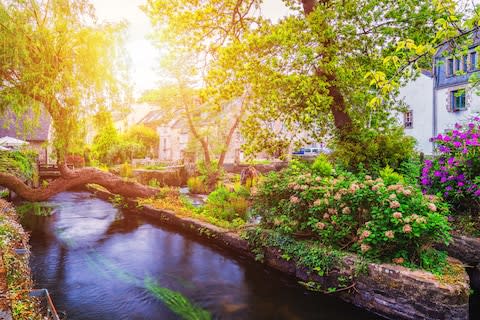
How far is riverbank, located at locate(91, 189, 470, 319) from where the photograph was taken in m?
4.84

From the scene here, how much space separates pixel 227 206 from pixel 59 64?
6325mm

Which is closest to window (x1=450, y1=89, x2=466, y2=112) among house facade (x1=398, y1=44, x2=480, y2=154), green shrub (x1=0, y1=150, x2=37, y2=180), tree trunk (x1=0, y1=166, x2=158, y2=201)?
house facade (x1=398, y1=44, x2=480, y2=154)

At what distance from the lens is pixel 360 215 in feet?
20.8

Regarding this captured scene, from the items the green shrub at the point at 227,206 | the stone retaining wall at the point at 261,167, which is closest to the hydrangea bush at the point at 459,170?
the green shrub at the point at 227,206

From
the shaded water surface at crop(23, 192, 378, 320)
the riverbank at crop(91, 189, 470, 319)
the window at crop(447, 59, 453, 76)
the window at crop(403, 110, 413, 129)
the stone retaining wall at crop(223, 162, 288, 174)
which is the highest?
the window at crop(447, 59, 453, 76)

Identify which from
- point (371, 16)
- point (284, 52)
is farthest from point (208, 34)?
point (371, 16)

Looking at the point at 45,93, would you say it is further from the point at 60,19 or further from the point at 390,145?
the point at 390,145

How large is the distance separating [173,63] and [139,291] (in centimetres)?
1450

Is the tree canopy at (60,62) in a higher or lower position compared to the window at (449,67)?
lower

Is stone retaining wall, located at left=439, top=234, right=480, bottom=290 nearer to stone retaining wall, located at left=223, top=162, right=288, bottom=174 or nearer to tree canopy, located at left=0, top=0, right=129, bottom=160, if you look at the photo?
tree canopy, located at left=0, top=0, right=129, bottom=160

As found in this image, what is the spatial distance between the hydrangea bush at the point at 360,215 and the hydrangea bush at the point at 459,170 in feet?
3.13

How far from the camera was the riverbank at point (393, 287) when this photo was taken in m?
4.84

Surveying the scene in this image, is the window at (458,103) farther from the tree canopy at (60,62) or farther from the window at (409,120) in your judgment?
the tree canopy at (60,62)

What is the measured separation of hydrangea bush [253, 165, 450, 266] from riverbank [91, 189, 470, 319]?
Answer: 34 centimetres
